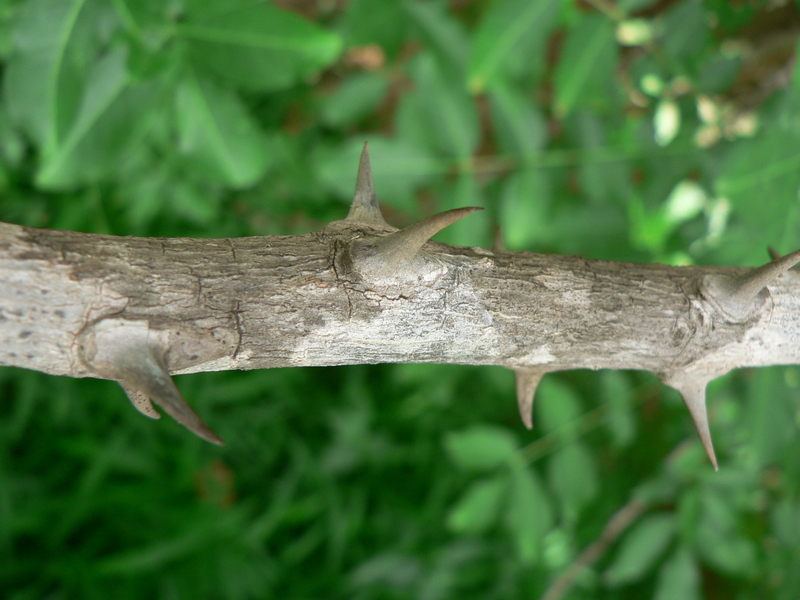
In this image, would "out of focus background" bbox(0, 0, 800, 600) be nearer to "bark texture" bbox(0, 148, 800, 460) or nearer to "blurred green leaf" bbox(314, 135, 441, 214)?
"blurred green leaf" bbox(314, 135, 441, 214)

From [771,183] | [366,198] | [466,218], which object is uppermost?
[466,218]

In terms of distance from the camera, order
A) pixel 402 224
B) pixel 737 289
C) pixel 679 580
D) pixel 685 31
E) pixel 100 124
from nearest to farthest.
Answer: pixel 737 289, pixel 100 124, pixel 685 31, pixel 679 580, pixel 402 224

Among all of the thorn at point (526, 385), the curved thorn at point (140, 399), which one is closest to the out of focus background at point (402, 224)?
the thorn at point (526, 385)

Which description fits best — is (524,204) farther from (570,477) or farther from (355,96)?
(570,477)

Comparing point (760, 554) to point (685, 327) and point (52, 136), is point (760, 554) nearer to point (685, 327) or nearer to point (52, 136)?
point (685, 327)

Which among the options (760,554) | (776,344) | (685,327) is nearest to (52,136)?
(685,327)

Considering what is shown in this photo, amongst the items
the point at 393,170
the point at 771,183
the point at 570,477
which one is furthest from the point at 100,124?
the point at 570,477

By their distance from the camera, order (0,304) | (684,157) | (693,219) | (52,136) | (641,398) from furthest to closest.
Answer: (641,398) < (693,219) < (684,157) < (52,136) < (0,304)
